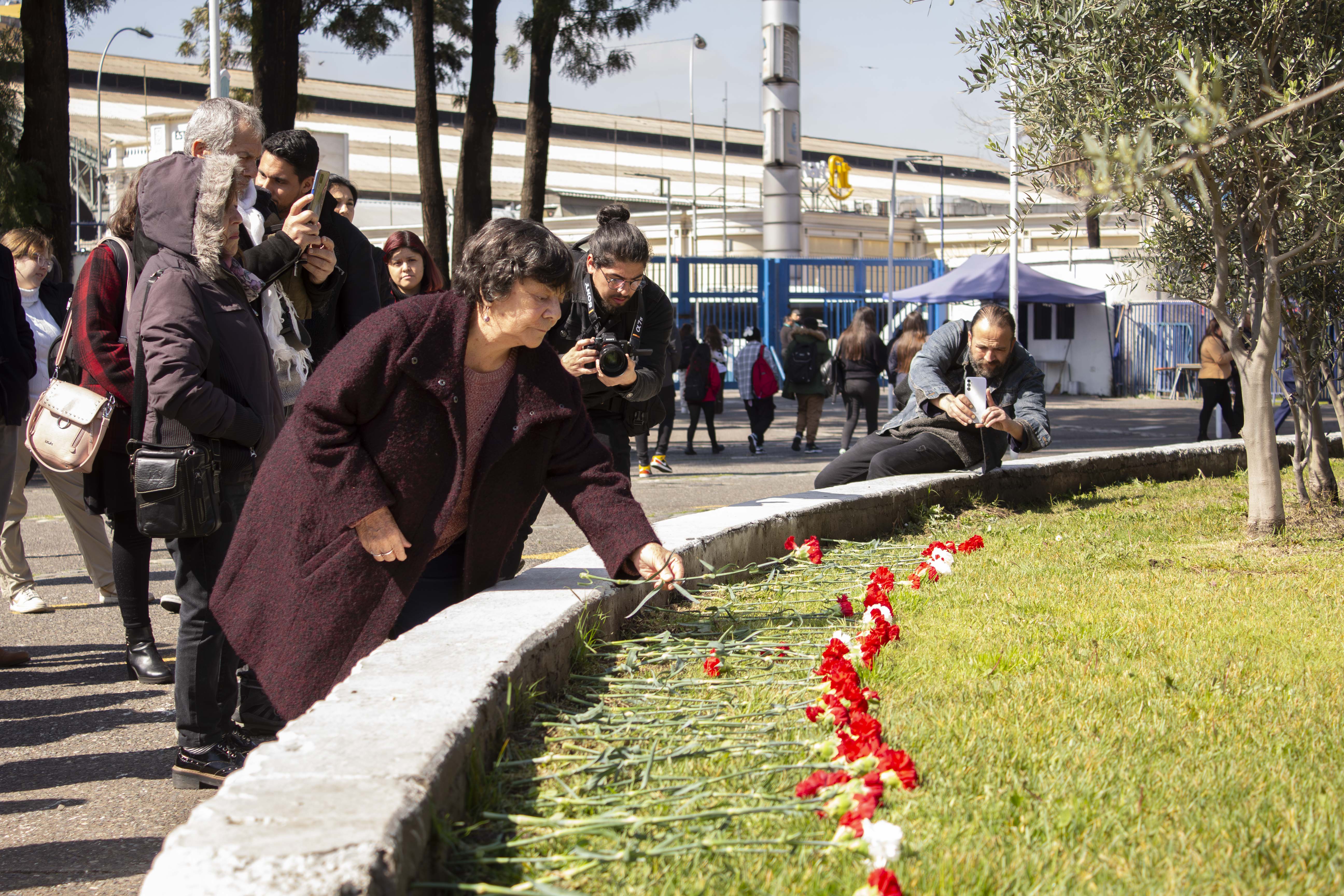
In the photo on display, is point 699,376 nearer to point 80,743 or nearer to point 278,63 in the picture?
point 278,63

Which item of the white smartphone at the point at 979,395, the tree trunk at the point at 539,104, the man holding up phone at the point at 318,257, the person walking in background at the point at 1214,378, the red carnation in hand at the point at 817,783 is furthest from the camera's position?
the tree trunk at the point at 539,104

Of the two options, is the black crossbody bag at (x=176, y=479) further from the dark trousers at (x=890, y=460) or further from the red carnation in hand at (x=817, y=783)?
the dark trousers at (x=890, y=460)

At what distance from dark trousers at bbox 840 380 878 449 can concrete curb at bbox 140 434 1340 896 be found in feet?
32.2

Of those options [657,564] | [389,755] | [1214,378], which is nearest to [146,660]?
[657,564]

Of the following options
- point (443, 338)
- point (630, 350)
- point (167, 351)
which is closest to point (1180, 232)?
point (630, 350)

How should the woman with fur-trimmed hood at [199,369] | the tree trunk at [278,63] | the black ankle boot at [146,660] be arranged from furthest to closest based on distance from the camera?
the tree trunk at [278,63]
the black ankle boot at [146,660]
the woman with fur-trimmed hood at [199,369]

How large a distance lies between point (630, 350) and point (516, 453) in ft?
5.86

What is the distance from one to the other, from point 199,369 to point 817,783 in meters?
2.31

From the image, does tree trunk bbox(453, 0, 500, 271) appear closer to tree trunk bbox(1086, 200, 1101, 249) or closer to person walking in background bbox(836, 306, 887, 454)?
person walking in background bbox(836, 306, 887, 454)

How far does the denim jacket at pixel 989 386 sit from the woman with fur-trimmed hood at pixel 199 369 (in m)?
4.56

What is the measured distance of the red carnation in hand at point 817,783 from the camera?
8.53 feet

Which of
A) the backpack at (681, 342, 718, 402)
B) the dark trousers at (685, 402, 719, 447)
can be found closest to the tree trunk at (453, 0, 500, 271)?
the backpack at (681, 342, 718, 402)

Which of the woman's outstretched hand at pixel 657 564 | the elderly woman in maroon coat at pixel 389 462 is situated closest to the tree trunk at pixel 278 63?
the elderly woman in maroon coat at pixel 389 462

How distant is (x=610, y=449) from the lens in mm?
4918
